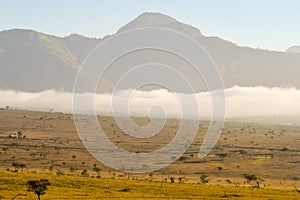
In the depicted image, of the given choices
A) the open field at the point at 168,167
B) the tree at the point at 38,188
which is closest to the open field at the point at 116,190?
the open field at the point at 168,167

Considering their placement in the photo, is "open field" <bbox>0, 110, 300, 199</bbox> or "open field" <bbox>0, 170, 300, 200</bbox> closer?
"open field" <bbox>0, 170, 300, 200</bbox>

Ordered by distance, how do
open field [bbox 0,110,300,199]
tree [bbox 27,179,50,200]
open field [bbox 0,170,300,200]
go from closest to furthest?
tree [bbox 27,179,50,200]
open field [bbox 0,170,300,200]
open field [bbox 0,110,300,199]

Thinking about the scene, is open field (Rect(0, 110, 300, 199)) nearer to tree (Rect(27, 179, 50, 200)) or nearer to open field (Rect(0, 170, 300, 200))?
open field (Rect(0, 170, 300, 200))

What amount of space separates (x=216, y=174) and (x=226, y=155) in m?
32.9

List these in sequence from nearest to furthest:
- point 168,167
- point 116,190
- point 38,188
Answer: point 38,188 → point 116,190 → point 168,167

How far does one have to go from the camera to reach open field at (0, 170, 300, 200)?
73875 millimetres

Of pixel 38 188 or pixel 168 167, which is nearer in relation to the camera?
pixel 38 188

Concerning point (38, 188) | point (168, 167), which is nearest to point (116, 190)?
point (38, 188)

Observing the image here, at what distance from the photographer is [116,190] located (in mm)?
79000

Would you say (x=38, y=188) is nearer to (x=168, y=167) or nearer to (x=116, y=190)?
(x=116, y=190)

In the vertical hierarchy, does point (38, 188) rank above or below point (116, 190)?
below

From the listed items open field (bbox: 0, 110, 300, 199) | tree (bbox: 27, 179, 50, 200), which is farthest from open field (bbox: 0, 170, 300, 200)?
tree (bbox: 27, 179, 50, 200)

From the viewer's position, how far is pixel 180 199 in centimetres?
7219

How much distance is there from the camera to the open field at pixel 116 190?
73.9 meters
